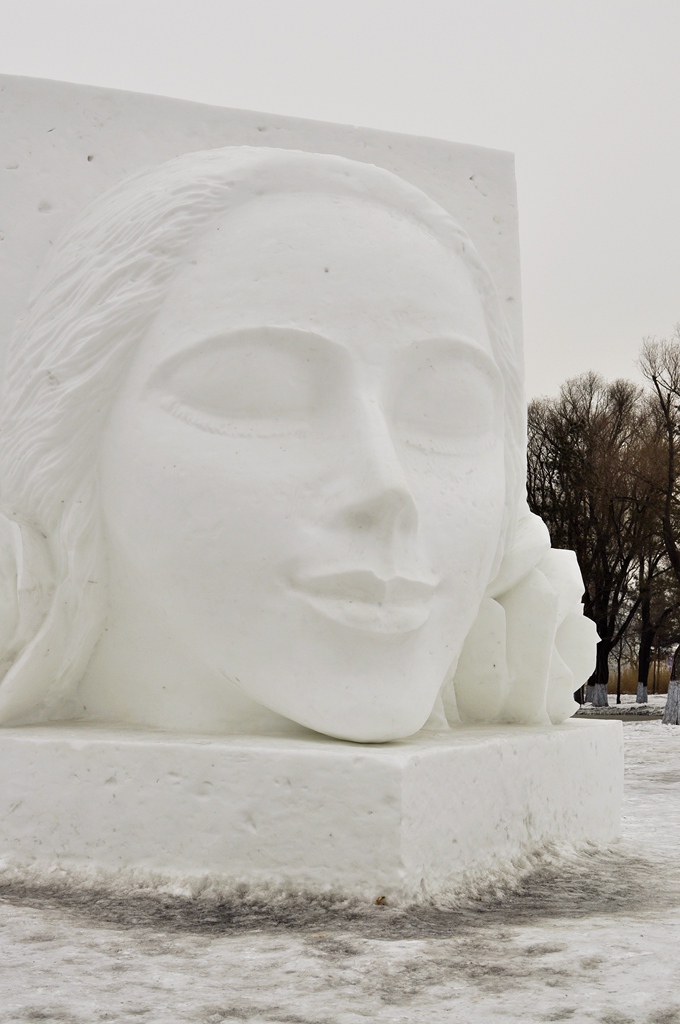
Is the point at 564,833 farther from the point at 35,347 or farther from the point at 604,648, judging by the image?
the point at 604,648

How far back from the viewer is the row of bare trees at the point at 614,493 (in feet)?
72.1

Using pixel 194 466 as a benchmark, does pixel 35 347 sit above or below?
above

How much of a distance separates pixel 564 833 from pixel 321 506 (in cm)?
147

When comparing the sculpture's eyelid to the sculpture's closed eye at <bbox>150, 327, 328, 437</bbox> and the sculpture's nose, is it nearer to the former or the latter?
the sculpture's closed eye at <bbox>150, 327, 328, 437</bbox>

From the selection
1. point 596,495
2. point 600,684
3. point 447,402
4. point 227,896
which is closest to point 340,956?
point 227,896

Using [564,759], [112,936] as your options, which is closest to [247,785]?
[112,936]

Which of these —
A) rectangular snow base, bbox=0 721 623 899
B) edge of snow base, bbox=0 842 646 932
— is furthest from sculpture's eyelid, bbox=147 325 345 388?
edge of snow base, bbox=0 842 646 932

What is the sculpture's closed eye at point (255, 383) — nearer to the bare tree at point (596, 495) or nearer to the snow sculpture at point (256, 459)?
the snow sculpture at point (256, 459)

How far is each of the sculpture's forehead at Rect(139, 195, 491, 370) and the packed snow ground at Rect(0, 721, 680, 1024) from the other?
64.2 inches

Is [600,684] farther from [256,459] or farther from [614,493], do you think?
[256,459]

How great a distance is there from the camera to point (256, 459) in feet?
11.3

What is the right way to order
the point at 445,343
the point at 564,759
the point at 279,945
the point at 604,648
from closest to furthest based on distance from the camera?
the point at 279,945 → the point at 445,343 → the point at 564,759 → the point at 604,648

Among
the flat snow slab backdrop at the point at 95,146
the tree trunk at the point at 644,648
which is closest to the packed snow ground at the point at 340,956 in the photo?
the flat snow slab backdrop at the point at 95,146

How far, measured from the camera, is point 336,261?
361 centimetres
